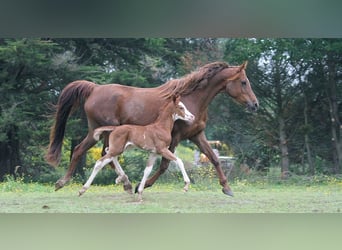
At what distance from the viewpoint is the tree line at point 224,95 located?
10.6 meters

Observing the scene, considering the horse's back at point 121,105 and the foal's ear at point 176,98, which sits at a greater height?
the foal's ear at point 176,98

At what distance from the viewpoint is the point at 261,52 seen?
1083 cm

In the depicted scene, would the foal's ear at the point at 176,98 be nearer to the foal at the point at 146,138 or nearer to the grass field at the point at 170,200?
the foal at the point at 146,138

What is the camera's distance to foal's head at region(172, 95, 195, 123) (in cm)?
733

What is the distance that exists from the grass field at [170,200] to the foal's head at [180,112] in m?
0.97

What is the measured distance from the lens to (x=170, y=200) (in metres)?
7.60

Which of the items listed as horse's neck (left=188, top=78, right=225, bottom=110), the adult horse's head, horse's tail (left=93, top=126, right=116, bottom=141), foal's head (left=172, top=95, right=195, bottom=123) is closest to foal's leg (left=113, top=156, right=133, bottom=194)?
horse's tail (left=93, top=126, right=116, bottom=141)

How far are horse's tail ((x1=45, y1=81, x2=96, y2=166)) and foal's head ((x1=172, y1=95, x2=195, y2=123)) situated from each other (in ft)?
3.85

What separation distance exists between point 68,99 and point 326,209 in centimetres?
333

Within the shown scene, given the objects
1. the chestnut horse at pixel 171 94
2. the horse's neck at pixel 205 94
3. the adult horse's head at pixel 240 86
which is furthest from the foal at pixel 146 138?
the adult horse's head at pixel 240 86

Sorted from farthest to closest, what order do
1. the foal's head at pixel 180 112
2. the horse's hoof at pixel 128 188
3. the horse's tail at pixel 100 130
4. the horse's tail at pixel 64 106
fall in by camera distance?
the horse's tail at pixel 64 106 → the horse's hoof at pixel 128 188 → the horse's tail at pixel 100 130 → the foal's head at pixel 180 112

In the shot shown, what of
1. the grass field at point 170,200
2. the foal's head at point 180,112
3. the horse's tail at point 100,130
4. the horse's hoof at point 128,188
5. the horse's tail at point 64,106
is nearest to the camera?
the grass field at point 170,200

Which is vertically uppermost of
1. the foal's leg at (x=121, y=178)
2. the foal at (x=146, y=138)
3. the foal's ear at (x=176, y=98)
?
the foal's ear at (x=176, y=98)
